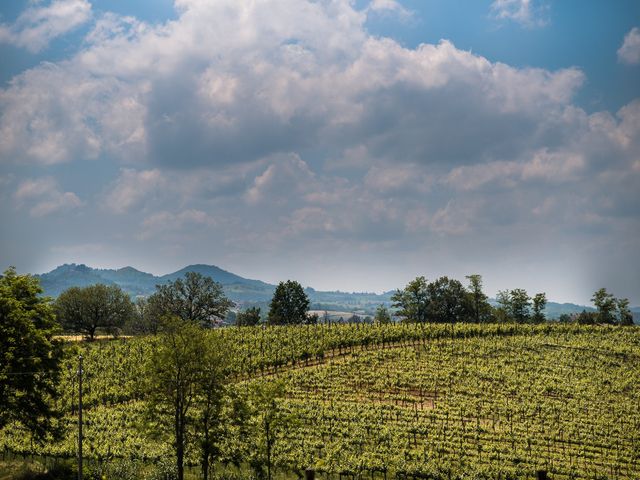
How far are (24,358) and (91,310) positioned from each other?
82.7 m

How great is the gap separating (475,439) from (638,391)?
92.8ft

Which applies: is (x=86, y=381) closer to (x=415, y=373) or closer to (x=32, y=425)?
(x=32, y=425)

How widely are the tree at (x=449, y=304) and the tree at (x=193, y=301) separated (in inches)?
2179

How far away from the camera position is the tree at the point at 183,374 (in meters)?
34.1

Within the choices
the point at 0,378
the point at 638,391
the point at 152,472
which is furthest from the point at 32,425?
the point at 638,391

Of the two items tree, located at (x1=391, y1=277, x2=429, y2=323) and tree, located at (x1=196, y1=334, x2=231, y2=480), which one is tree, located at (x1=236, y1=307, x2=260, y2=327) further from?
tree, located at (x1=196, y1=334, x2=231, y2=480)

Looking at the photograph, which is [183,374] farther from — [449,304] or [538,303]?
[538,303]

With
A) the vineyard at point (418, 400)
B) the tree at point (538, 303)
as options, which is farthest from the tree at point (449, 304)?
the vineyard at point (418, 400)

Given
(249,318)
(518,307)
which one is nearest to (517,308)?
(518,307)

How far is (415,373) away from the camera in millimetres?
65125

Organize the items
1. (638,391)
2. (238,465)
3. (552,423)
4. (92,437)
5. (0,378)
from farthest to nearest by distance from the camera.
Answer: (638,391) → (552,423) → (92,437) → (238,465) → (0,378)

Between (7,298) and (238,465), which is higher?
(7,298)

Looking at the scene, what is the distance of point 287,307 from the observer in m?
134

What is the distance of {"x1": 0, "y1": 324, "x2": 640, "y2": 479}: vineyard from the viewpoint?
41500mm
